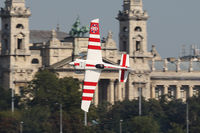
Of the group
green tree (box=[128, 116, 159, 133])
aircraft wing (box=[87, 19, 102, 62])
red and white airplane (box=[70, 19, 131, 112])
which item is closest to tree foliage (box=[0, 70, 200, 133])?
green tree (box=[128, 116, 159, 133])

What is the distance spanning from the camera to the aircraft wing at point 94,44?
376 ft

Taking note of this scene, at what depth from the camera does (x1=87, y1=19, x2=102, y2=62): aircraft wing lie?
376ft

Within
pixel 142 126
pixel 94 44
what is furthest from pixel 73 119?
pixel 94 44

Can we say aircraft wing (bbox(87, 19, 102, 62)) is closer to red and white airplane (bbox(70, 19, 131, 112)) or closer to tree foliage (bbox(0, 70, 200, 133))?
red and white airplane (bbox(70, 19, 131, 112))

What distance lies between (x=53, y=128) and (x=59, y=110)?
1613cm

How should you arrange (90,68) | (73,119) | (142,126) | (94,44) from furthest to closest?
Answer: 1. (73,119)
2. (142,126)
3. (94,44)
4. (90,68)

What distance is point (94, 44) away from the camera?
116 m

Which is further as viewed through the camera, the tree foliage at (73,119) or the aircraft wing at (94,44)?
the tree foliage at (73,119)

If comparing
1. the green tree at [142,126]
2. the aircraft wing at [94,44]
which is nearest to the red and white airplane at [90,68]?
the aircraft wing at [94,44]

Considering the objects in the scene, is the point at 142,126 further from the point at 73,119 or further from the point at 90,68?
the point at 90,68

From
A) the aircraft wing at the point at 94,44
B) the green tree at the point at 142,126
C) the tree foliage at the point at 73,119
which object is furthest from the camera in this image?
the green tree at the point at 142,126

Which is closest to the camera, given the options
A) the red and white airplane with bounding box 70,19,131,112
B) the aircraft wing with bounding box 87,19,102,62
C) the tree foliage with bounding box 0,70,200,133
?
the red and white airplane with bounding box 70,19,131,112

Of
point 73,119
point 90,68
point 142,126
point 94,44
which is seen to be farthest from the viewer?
point 73,119

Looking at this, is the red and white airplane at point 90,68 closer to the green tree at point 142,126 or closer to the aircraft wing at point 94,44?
the aircraft wing at point 94,44
